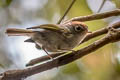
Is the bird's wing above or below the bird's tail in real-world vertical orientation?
above

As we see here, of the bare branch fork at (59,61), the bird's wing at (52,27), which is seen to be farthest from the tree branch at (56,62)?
the bird's wing at (52,27)

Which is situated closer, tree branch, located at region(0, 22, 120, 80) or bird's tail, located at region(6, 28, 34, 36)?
tree branch, located at region(0, 22, 120, 80)

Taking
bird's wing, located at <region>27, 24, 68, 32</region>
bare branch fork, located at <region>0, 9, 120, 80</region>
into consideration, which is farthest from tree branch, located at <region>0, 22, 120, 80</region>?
bird's wing, located at <region>27, 24, 68, 32</region>

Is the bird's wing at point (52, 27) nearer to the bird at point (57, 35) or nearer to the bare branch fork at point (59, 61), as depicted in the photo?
the bird at point (57, 35)

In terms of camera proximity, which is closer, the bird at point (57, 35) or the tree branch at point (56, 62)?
the tree branch at point (56, 62)

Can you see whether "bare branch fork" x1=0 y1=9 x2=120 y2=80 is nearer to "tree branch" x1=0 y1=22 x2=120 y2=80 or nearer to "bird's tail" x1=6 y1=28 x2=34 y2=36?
"tree branch" x1=0 y1=22 x2=120 y2=80

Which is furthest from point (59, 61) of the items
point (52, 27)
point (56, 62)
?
point (52, 27)

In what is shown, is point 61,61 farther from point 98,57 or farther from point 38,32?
point 98,57

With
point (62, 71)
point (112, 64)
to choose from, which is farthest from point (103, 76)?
point (62, 71)
